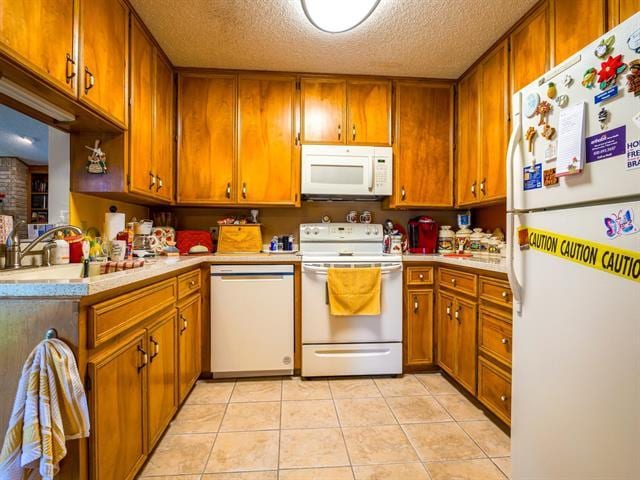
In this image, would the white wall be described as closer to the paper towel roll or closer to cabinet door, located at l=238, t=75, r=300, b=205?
the paper towel roll

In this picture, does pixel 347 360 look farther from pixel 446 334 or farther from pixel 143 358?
pixel 143 358

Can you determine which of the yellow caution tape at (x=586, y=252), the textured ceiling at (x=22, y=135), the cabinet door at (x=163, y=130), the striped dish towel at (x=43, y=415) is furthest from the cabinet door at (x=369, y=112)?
the striped dish towel at (x=43, y=415)

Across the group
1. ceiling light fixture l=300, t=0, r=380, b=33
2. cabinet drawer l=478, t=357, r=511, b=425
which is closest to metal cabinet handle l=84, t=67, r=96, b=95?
ceiling light fixture l=300, t=0, r=380, b=33

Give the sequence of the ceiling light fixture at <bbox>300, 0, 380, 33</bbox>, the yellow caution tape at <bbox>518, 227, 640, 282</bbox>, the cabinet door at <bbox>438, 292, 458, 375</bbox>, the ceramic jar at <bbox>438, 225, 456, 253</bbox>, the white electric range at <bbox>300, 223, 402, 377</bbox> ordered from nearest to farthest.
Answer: the yellow caution tape at <bbox>518, 227, 640, 282</bbox> → the ceiling light fixture at <bbox>300, 0, 380, 33</bbox> → the cabinet door at <bbox>438, 292, 458, 375</bbox> → the white electric range at <bbox>300, 223, 402, 377</bbox> → the ceramic jar at <bbox>438, 225, 456, 253</bbox>

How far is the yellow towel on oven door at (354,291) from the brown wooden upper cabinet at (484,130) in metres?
0.98

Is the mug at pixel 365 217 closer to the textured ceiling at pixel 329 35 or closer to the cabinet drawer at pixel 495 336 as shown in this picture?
the textured ceiling at pixel 329 35

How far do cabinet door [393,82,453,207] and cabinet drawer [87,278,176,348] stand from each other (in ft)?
6.21

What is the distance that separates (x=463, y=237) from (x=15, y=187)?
2903mm

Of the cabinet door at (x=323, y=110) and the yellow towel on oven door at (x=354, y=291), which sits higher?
the cabinet door at (x=323, y=110)

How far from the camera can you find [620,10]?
133cm

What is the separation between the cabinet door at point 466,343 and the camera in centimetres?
195

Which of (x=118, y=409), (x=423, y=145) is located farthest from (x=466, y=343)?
(x=118, y=409)

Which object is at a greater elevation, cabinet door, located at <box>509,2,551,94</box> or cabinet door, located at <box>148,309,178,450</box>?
cabinet door, located at <box>509,2,551,94</box>

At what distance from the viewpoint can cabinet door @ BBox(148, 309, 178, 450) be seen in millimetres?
1445
